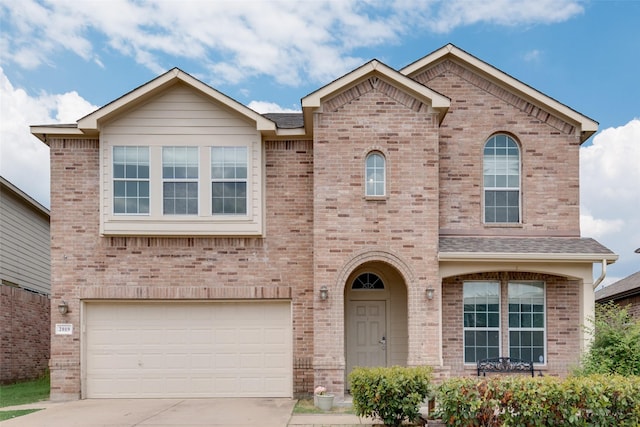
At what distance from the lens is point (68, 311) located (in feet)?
42.1

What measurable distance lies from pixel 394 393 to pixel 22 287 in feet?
45.9

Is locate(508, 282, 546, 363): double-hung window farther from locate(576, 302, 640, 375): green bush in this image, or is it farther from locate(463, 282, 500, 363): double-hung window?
locate(576, 302, 640, 375): green bush

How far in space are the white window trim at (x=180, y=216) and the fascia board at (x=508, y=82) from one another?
445cm

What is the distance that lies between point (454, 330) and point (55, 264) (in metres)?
9.23

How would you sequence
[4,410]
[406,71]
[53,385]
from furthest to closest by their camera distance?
[406,71] → [53,385] → [4,410]

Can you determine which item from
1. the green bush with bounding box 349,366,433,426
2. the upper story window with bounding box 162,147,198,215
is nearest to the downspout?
the green bush with bounding box 349,366,433,426

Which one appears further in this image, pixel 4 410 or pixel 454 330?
pixel 454 330

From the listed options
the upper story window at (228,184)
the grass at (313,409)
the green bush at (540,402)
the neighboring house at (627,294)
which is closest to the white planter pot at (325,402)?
the grass at (313,409)

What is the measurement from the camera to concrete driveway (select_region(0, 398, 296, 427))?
32.8ft

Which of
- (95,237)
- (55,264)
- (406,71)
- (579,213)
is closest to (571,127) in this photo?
(579,213)

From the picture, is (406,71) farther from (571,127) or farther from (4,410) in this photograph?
(4,410)

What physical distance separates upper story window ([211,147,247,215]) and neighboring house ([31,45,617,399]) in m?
0.03

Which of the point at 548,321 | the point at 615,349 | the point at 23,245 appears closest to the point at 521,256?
the point at 548,321

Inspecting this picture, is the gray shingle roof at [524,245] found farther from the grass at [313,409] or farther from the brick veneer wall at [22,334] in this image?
the brick veneer wall at [22,334]
